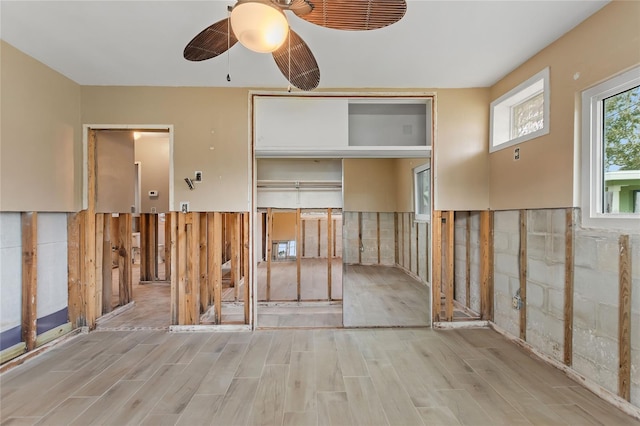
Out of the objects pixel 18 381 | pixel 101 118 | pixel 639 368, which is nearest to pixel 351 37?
pixel 101 118

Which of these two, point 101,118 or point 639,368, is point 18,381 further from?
point 639,368

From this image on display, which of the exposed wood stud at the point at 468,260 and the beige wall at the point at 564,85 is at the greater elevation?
the beige wall at the point at 564,85

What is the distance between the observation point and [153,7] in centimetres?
198

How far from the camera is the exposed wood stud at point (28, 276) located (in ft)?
8.46

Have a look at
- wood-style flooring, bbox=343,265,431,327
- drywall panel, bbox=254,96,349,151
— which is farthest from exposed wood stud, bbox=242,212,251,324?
wood-style flooring, bbox=343,265,431,327

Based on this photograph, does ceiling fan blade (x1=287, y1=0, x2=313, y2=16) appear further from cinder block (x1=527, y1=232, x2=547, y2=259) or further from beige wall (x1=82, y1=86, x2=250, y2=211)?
cinder block (x1=527, y1=232, x2=547, y2=259)

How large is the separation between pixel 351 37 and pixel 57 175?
2.95 m

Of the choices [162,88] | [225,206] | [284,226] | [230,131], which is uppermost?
[162,88]

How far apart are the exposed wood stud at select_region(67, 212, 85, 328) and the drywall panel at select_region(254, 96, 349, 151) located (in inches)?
80.6

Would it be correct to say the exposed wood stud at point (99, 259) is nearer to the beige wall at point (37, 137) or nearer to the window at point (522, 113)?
the beige wall at point (37, 137)

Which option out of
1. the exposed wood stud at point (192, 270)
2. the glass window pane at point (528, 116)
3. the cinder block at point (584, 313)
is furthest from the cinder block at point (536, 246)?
the exposed wood stud at point (192, 270)

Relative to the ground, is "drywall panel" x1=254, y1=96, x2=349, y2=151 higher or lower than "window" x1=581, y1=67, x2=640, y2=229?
higher

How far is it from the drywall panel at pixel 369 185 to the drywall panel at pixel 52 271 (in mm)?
3009

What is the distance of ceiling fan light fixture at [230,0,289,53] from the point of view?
130cm
